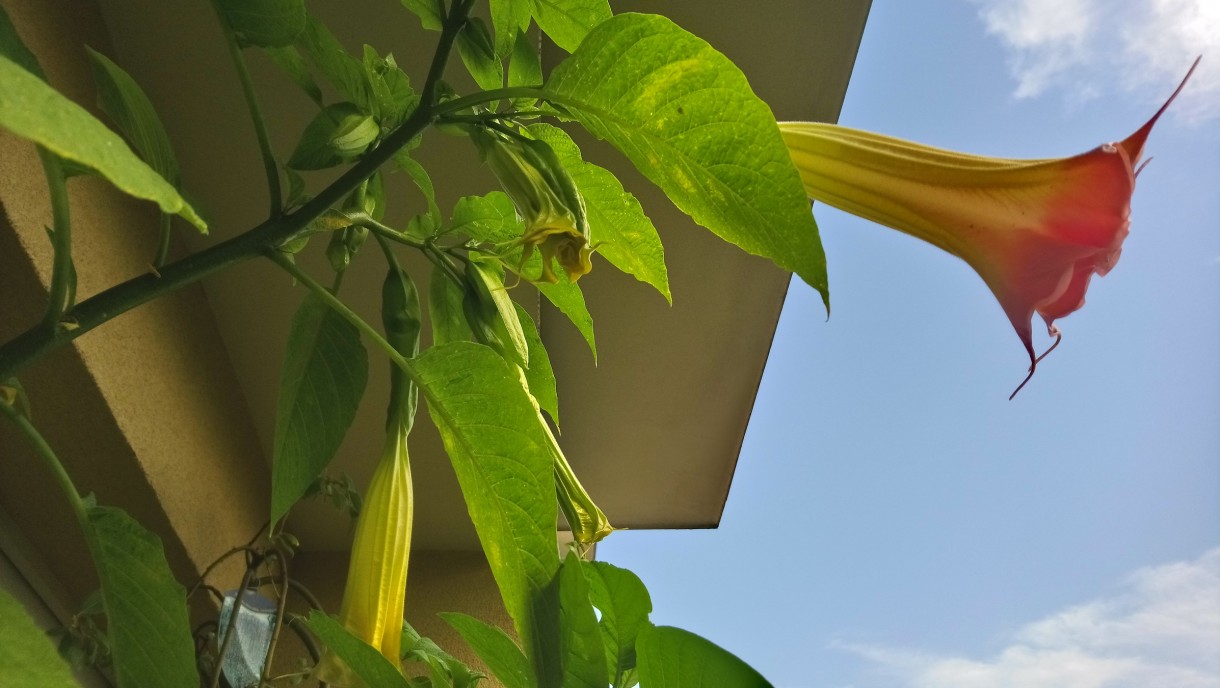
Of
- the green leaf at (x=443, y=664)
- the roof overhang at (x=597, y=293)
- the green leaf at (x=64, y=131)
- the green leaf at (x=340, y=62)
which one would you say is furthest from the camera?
the roof overhang at (x=597, y=293)

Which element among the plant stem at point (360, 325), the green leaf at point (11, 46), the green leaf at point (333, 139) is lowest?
the green leaf at point (11, 46)

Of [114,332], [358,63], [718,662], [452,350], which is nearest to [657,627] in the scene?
[718,662]

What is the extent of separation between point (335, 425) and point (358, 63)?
17 cm

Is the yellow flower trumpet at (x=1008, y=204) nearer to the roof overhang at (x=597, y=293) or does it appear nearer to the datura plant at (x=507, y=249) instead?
the datura plant at (x=507, y=249)

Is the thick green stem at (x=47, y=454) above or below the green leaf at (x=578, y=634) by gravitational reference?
below

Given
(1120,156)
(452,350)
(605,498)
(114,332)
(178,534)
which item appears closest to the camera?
(1120,156)

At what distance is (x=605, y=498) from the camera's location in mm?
1175

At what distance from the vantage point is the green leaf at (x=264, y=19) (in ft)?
1.09

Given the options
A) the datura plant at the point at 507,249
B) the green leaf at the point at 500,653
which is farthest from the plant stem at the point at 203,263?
the green leaf at the point at 500,653

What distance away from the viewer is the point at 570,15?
1.31 ft

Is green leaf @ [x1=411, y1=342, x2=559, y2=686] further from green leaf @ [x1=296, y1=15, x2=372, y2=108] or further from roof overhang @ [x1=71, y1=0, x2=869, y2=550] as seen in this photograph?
roof overhang @ [x1=71, y1=0, x2=869, y2=550]

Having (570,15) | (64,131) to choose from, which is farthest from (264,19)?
(64,131)

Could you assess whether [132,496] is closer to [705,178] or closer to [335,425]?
[335,425]

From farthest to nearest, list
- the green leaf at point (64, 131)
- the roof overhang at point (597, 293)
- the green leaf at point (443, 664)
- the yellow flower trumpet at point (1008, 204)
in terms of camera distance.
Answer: the roof overhang at point (597, 293) < the green leaf at point (443, 664) < the yellow flower trumpet at point (1008, 204) < the green leaf at point (64, 131)
